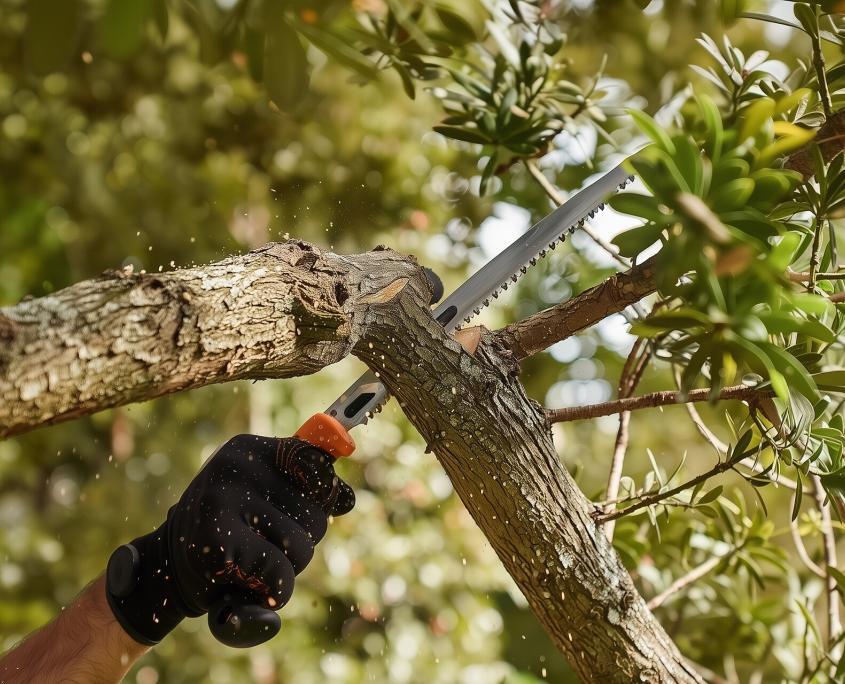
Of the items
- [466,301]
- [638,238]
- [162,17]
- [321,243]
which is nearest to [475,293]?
[466,301]

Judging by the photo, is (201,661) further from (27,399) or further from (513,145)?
(27,399)

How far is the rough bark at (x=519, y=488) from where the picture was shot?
2.38 ft

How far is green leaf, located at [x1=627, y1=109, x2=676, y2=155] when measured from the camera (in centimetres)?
44

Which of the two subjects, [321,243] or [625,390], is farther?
[321,243]

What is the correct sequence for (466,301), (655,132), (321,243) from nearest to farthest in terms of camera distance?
1. (655,132)
2. (466,301)
3. (321,243)

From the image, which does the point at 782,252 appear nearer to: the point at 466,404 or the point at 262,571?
the point at 466,404

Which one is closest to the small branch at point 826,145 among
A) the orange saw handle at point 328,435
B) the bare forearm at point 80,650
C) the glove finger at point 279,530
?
the orange saw handle at point 328,435

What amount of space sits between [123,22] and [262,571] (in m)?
0.55

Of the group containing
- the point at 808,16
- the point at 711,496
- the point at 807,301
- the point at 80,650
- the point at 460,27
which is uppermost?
the point at 808,16

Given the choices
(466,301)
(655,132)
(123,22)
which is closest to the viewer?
(123,22)

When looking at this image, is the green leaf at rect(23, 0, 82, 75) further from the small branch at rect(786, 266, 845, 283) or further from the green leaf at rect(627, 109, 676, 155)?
the small branch at rect(786, 266, 845, 283)

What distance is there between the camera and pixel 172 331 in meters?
0.50

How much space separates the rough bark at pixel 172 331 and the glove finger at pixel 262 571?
0.19 meters

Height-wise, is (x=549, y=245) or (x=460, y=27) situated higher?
(x=460, y=27)
